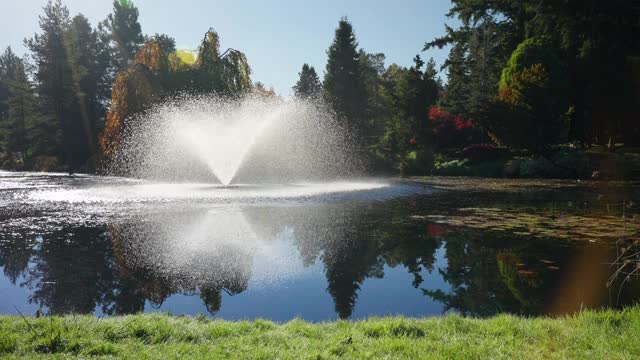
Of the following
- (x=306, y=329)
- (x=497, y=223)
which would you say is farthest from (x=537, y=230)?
(x=306, y=329)

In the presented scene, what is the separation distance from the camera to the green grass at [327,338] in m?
4.08

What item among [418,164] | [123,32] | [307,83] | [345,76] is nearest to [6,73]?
[123,32]

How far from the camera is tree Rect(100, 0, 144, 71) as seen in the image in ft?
224

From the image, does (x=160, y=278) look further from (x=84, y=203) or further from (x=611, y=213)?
(x=611, y=213)

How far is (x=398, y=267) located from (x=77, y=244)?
707cm

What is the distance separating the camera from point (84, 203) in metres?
16.0

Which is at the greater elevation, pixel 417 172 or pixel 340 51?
pixel 340 51


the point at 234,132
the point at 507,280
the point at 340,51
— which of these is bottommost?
the point at 507,280

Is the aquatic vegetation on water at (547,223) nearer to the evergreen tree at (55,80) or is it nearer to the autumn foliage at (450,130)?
the autumn foliage at (450,130)

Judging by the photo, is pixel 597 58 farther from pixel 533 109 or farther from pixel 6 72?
pixel 6 72

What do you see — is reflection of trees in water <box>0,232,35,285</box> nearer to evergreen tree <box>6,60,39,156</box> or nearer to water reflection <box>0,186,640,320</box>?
water reflection <box>0,186,640,320</box>

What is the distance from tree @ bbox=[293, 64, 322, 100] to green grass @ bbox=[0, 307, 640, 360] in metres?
51.9

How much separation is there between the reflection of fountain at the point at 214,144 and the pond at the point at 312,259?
38.4 ft

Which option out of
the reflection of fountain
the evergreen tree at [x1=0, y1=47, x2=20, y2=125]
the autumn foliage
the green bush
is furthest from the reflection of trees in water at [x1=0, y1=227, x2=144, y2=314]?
the evergreen tree at [x1=0, y1=47, x2=20, y2=125]
